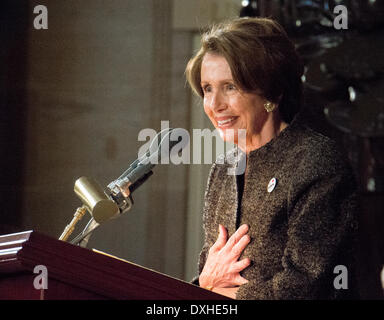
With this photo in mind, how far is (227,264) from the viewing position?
1637 millimetres

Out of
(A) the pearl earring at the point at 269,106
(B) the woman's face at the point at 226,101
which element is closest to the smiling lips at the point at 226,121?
(B) the woman's face at the point at 226,101

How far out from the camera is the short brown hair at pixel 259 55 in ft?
5.51

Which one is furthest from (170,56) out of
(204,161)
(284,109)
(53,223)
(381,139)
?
(284,109)

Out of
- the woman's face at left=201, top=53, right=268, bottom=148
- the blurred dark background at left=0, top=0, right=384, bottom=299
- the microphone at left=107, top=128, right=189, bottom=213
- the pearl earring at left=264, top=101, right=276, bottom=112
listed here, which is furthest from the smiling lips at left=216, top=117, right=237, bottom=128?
the blurred dark background at left=0, top=0, right=384, bottom=299

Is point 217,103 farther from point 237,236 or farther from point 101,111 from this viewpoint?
point 101,111

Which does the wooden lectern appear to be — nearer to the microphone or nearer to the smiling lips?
the microphone

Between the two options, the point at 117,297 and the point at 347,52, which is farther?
the point at 347,52

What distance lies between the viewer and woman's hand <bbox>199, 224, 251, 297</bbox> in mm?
1613

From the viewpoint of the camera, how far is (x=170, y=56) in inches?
147

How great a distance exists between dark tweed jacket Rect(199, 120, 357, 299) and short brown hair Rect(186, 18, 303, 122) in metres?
0.13

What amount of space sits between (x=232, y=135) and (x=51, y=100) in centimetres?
227
